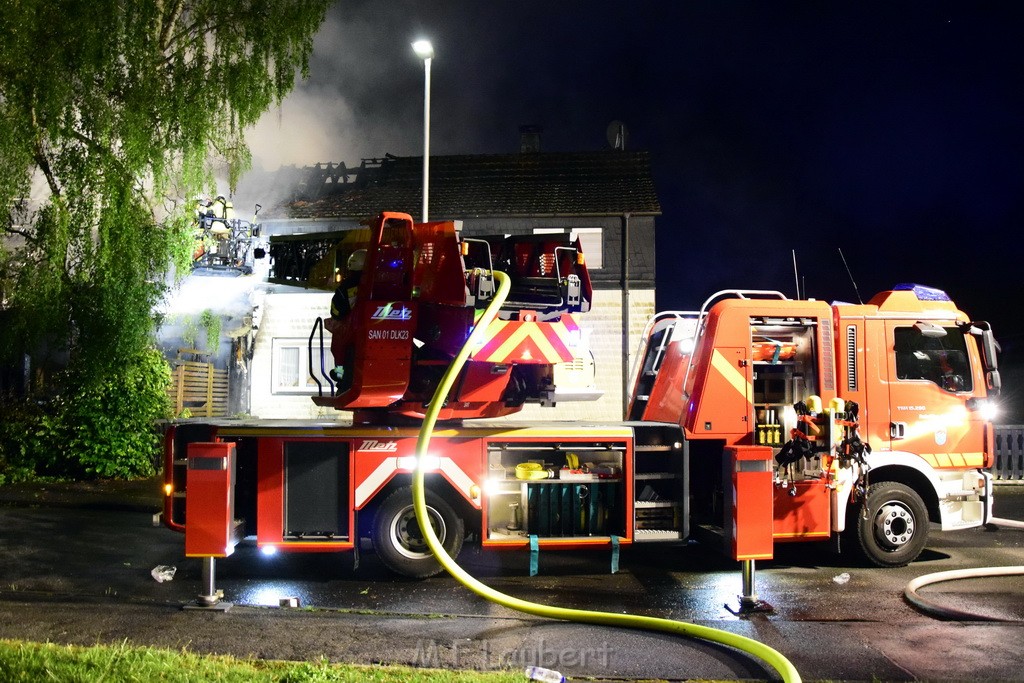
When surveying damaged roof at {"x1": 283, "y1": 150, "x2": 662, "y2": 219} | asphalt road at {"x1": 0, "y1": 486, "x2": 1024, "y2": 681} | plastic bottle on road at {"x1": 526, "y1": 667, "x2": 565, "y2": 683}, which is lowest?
asphalt road at {"x1": 0, "y1": 486, "x2": 1024, "y2": 681}

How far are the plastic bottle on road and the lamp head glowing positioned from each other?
38.6 ft

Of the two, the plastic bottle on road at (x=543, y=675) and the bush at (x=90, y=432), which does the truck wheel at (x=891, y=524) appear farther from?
the bush at (x=90, y=432)

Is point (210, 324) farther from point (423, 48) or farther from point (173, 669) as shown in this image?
point (173, 669)

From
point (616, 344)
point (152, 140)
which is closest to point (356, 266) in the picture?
point (152, 140)

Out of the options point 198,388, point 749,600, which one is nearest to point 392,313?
point 749,600

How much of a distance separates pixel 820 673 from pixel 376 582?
13.7 feet

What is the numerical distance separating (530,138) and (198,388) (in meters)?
12.5

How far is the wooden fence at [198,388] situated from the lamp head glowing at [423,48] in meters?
8.72

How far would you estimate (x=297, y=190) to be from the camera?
22.5m

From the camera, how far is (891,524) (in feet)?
25.9

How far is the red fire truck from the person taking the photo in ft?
22.8

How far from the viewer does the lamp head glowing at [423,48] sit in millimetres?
13906

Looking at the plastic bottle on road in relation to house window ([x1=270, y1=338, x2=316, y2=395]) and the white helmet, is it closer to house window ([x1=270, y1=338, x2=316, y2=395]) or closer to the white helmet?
the white helmet

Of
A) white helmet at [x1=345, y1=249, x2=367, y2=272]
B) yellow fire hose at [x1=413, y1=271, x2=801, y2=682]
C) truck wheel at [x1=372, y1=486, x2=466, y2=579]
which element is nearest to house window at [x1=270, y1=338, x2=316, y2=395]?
truck wheel at [x1=372, y1=486, x2=466, y2=579]
